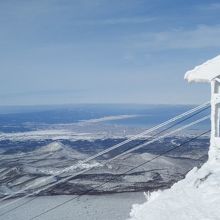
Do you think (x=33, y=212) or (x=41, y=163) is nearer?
(x=33, y=212)

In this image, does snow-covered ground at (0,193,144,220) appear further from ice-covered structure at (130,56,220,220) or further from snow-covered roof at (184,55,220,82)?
snow-covered roof at (184,55,220,82)

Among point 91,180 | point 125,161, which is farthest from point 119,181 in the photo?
point 125,161

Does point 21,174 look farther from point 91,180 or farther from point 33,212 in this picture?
point 33,212

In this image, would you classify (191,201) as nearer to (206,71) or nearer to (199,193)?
(199,193)

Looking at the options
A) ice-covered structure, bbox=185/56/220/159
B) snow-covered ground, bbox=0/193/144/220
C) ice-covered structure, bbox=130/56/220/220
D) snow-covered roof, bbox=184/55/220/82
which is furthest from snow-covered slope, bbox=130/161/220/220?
snow-covered ground, bbox=0/193/144/220

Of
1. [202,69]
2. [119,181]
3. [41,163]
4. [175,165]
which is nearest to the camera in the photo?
[202,69]

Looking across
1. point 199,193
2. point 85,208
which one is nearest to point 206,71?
point 199,193

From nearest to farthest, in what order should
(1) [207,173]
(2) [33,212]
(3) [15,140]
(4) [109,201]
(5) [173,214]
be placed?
(5) [173,214], (1) [207,173], (2) [33,212], (4) [109,201], (3) [15,140]
